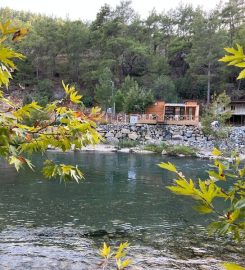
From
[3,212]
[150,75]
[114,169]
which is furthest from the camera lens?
[150,75]

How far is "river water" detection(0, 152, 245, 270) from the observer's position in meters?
6.59

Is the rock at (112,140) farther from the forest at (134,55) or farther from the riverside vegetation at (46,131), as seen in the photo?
the riverside vegetation at (46,131)

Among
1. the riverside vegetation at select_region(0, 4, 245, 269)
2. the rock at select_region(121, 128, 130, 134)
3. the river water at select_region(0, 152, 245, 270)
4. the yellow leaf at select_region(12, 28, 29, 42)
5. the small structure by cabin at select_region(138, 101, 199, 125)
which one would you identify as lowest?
the river water at select_region(0, 152, 245, 270)

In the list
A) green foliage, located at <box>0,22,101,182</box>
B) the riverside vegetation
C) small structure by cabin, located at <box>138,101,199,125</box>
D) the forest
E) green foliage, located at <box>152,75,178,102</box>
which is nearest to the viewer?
the riverside vegetation

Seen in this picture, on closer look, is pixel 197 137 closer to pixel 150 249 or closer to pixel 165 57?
pixel 165 57

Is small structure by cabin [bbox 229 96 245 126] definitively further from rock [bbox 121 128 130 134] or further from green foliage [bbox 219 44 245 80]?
green foliage [bbox 219 44 245 80]

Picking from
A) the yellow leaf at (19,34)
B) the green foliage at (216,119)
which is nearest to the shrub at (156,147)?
the green foliage at (216,119)

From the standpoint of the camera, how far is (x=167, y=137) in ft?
103

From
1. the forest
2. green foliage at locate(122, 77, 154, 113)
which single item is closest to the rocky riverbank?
green foliage at locate(122, 77, 154, 113)

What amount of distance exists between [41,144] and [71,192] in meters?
11.0

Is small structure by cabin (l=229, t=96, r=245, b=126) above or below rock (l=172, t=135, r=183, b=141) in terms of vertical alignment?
above

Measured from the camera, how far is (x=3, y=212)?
9.77 m

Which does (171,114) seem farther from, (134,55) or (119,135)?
(134,55)

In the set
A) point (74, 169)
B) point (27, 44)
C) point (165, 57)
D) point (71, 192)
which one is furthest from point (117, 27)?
point (74, 169)
